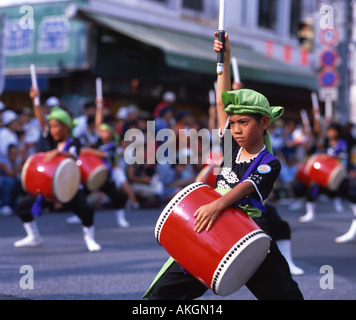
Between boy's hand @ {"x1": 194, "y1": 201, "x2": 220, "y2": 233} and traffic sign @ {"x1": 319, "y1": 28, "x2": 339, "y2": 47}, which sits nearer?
boy's hand @ {"x1": 194, "y1": 201, "x2": 220, "y2": 233}

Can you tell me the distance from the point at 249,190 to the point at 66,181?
3.37 m

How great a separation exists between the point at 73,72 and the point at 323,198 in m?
6.53

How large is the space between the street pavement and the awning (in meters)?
5.79

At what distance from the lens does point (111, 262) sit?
5852 mm

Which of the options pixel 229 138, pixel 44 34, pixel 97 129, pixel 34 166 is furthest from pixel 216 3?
pixel 229 138

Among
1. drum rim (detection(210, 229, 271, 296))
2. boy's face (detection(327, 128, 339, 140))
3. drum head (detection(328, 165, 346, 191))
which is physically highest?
drum rim (detection(210, 229, 271, 296))

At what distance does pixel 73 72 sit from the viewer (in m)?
14.3

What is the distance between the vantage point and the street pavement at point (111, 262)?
4602 millimetres

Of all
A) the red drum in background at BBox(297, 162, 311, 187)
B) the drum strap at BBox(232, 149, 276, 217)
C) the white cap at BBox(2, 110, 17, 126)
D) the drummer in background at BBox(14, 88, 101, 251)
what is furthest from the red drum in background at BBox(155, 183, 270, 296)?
the white cap at BBox(2, 110, 17, 126)

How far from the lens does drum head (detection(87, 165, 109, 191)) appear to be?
298 inches

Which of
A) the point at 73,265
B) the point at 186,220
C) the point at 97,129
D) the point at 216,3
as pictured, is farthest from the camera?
the point at 216,3

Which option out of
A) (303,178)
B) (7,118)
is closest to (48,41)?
(7,118)

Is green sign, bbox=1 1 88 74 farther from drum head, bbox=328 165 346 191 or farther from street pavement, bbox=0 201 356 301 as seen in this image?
drum head, bbox=328 165 346 191
